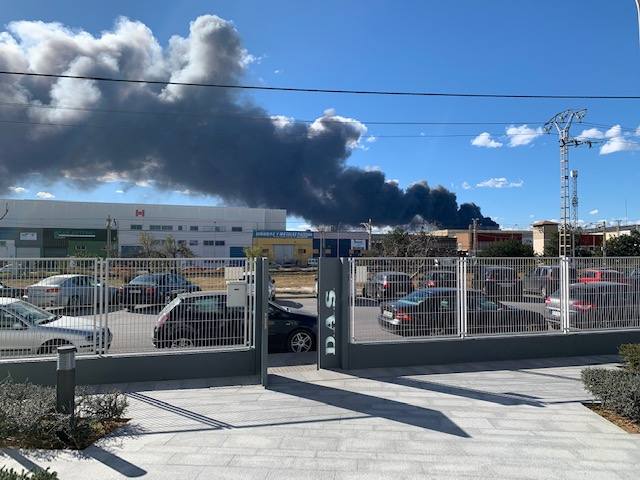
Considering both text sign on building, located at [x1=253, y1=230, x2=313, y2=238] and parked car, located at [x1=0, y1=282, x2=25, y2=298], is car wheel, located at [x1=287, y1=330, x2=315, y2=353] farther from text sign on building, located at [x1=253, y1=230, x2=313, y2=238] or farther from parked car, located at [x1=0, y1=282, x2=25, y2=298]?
text sign on building, located at [x1=253, y1=230, x2=313, y2=238]

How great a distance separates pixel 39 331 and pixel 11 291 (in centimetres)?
76

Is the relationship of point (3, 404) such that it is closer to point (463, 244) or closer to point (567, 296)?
point (567, 296)

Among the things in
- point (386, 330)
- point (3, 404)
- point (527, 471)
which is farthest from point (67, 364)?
point (386, 330)

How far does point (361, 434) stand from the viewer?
5.68m

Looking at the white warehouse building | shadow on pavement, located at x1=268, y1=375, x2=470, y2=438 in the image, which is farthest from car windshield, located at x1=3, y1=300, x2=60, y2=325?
the white warehouse building

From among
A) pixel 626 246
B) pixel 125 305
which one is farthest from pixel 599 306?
pixel 626 246

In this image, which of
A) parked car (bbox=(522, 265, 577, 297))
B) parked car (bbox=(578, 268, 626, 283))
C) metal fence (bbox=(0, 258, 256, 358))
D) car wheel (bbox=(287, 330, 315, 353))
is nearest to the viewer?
metal fence (bbox=(0, 258, 256, 358))

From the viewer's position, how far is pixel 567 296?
10.5m

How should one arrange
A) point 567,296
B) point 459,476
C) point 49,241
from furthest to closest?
point 49,241 < point 567,296 < point 459,476

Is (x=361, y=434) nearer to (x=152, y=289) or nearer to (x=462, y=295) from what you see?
(x=152, y=289)

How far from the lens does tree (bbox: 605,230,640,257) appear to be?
5166 cm

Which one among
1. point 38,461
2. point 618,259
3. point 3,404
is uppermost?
point 618,259

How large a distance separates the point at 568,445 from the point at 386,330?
4187 millimetres

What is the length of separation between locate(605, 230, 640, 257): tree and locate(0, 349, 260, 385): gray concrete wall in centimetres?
5326
